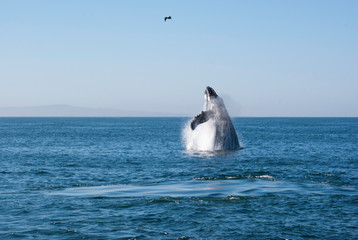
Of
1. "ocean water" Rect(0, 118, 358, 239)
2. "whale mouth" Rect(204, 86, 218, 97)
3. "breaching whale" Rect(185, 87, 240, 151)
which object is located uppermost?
"whale mouth" Rect(204, 86, 218, 97)

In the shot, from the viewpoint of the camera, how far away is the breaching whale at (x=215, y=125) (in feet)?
131

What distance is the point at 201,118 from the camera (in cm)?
3869

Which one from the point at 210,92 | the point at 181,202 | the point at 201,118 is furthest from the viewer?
the point at 210,92

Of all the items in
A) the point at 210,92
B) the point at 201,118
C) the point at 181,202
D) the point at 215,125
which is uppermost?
the point at 210,92

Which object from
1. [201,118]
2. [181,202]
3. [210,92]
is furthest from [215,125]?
[181,202]

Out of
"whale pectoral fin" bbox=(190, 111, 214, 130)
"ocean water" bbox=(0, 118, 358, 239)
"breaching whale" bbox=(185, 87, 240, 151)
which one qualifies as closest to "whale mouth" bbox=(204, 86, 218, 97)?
"breaching whale" bbox=(185, 87, 240, 151)

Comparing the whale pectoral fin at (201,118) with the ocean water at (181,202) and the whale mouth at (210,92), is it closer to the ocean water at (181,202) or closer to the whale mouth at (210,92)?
the whale mouth at (210,92)

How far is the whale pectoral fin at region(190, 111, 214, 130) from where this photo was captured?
124ft

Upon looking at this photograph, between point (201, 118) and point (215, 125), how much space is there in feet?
7.52

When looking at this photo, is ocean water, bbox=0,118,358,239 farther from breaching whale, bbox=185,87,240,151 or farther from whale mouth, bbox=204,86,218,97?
whale mouth, bbox=204,86,218,97

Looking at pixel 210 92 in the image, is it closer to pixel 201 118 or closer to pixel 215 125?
pixel 215 125

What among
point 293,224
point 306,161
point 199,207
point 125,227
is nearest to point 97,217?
point 125,227

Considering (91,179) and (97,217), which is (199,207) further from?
(91,179)

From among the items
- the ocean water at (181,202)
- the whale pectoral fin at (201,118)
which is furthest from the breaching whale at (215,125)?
the ocean water at (181,202)
